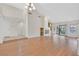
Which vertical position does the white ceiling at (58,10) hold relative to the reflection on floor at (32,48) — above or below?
above

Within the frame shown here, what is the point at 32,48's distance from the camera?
223cm

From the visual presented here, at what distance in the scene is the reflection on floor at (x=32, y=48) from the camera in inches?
85.7

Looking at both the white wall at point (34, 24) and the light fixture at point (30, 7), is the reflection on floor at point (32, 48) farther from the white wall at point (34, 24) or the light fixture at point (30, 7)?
→ the light fixture at point (30, 7)

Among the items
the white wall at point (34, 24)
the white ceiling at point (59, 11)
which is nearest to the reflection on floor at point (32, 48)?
the white wall at point (34, 24)

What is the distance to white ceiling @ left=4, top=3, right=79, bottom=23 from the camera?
224cm

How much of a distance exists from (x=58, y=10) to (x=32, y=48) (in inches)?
30.7

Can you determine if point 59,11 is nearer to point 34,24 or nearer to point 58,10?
point 58,10

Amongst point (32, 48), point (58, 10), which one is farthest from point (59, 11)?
point (32, 48)

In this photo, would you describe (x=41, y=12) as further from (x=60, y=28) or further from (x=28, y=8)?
(x=60, y=28)

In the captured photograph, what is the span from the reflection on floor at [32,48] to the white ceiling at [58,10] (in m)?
0.47

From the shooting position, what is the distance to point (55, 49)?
2211 mm

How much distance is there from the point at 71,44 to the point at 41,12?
74 cm

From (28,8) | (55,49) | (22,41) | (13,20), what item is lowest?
(55,49)

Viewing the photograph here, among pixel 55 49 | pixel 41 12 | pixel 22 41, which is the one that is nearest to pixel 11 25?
pixel 22 41
